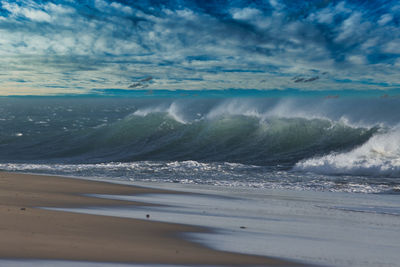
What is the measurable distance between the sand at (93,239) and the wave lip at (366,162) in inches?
471

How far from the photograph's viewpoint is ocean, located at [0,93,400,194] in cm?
1583

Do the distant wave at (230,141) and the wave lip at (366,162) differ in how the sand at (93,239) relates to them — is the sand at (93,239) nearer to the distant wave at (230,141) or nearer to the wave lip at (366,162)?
the wave lip at (366,162)

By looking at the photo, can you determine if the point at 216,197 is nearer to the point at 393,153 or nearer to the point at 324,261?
the point at 324,261

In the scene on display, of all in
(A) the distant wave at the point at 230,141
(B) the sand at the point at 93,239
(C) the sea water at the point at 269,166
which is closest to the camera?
(B) the sand at the point at 93,239

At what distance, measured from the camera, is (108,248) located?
548cm

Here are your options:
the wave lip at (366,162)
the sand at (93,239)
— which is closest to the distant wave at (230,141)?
the wave lip at (366,162)

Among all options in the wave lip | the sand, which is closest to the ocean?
the wave lip

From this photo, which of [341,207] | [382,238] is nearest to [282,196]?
[341,207]

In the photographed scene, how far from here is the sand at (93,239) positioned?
5125 millimetres

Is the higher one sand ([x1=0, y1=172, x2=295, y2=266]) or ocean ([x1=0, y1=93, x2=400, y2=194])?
ocean ([x1=0, y1=93, x2=400, y2=194])

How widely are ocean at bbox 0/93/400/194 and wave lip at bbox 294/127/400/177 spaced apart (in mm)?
43

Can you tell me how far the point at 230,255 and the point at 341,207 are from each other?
221 inches

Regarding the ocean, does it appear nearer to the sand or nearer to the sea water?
the sea water

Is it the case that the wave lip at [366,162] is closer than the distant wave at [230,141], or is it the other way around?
the wave lip at [366,162]
